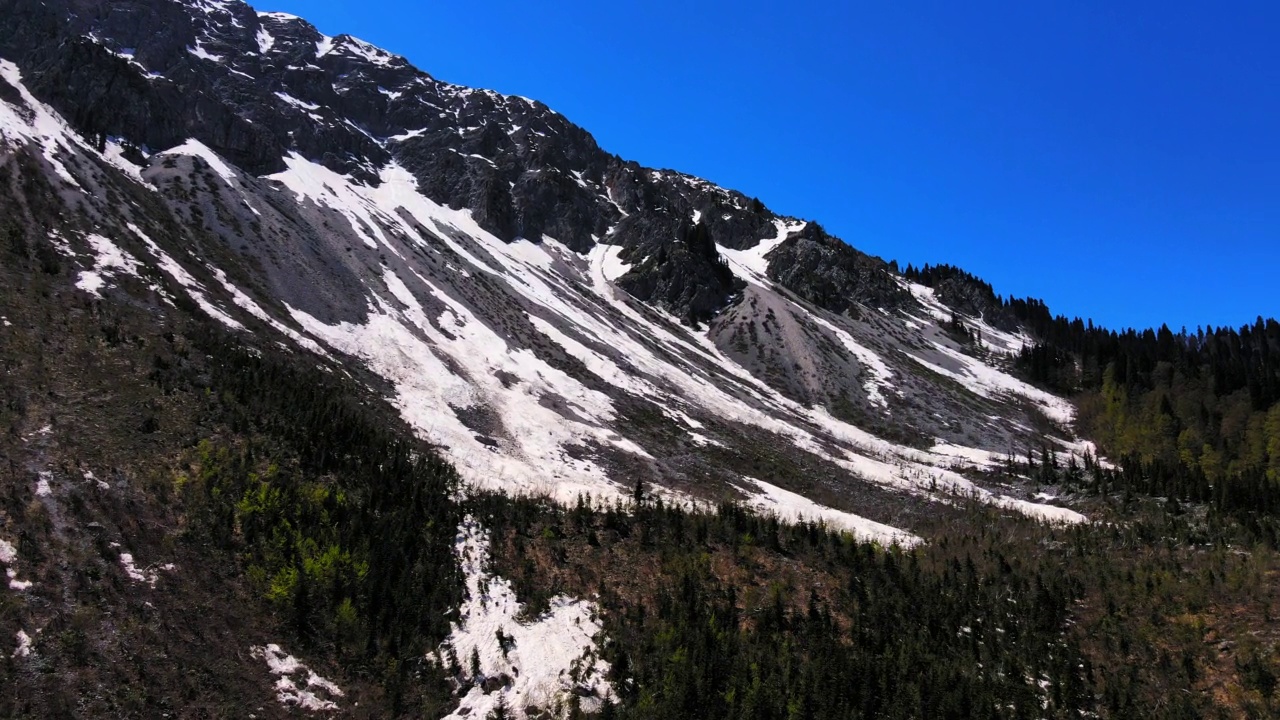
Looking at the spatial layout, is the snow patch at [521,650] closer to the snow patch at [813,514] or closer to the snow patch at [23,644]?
the snow patch at [23,644]

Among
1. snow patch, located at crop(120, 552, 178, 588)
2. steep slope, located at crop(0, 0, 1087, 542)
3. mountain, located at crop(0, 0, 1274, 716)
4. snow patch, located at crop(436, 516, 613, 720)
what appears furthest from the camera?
steep slope, located at crop(0, 0, 1087, 542)

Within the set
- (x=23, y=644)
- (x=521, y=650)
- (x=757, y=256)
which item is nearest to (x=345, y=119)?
(x=757, y=256)

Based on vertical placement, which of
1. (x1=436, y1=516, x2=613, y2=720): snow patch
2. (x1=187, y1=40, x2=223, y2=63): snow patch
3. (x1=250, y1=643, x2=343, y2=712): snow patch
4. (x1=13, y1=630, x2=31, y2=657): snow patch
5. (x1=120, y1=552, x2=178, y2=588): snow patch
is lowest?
(x1=13, y1=630, x2=31, y2=657): snow patch

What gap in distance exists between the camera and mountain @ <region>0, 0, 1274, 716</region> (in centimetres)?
1878

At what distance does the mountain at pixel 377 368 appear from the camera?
18.8m

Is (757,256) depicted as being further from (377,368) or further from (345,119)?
(377,368)

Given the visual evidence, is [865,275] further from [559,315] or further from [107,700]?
[107,700]

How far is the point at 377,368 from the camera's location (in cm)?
4531

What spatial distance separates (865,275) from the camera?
144 metres

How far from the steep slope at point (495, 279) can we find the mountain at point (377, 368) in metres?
0.51

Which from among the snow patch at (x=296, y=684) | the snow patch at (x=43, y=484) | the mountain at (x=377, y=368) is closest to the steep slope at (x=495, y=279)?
the mountain at (x=377, y=368)

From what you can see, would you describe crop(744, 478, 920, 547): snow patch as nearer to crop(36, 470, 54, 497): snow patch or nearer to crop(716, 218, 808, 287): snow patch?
crop(36, 470, 54, 497): snow patch

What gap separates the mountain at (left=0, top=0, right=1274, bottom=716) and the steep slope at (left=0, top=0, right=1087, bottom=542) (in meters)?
0.51

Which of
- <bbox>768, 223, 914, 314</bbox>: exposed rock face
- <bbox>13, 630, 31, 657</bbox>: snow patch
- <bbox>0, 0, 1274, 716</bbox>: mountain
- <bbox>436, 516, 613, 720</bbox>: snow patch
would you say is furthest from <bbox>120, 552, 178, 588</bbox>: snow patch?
<bbox>768, 223, 914, 314</bbox>: exposed rock face
